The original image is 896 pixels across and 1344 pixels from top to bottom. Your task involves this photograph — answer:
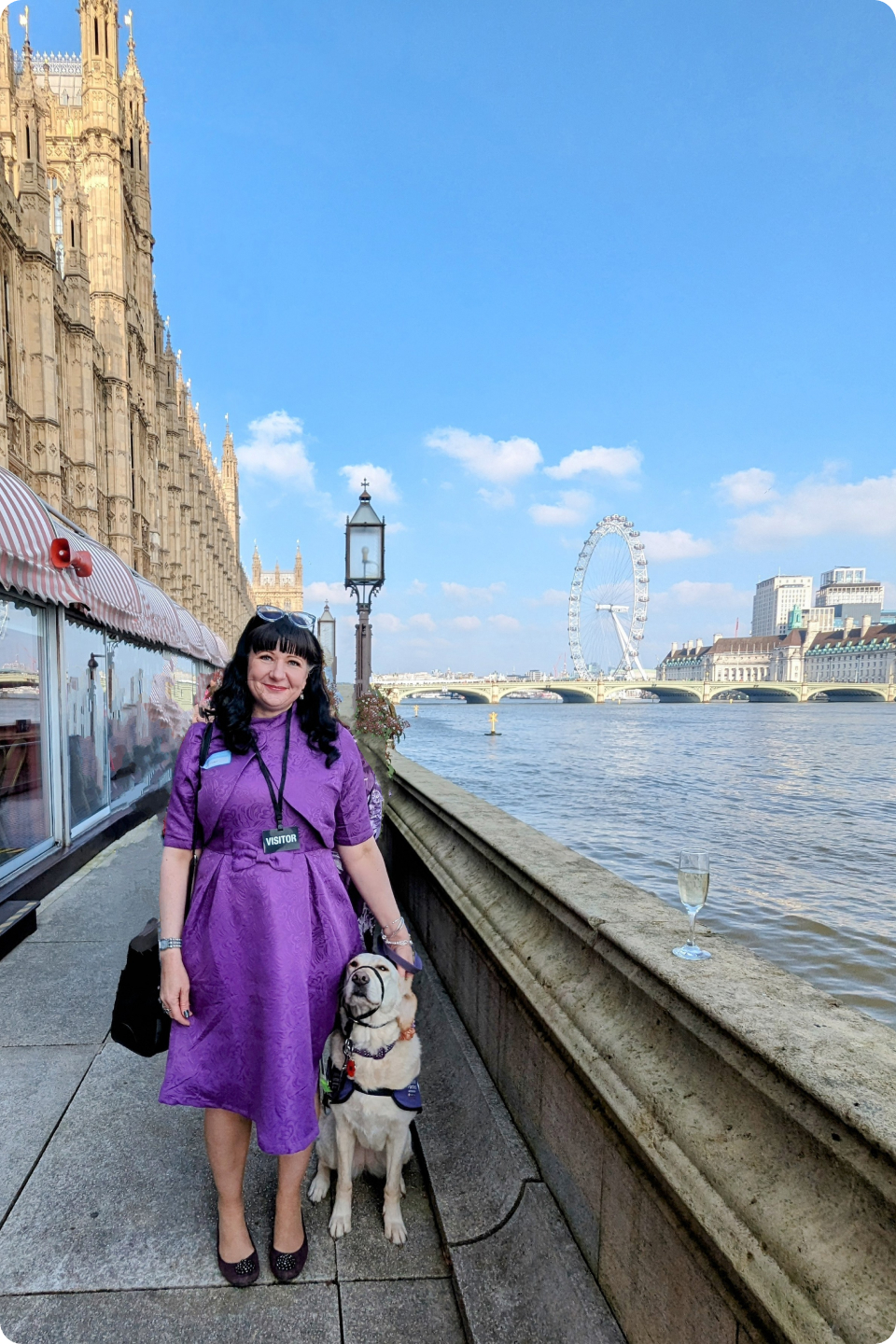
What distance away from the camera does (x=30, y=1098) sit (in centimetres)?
275

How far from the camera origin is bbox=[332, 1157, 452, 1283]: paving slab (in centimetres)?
202

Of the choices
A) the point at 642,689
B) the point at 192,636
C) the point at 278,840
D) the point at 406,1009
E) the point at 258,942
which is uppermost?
the point at 192,636

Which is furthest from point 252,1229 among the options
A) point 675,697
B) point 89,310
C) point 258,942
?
point 675,697

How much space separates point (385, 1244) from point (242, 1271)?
1.44 ft

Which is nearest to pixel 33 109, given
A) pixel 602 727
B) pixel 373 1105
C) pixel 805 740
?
pixel 373 1105

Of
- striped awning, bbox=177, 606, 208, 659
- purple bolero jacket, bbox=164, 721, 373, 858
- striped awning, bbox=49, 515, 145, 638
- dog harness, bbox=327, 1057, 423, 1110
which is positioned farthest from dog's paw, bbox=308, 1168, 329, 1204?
striped awning, bbox=177, 606, 208, 659

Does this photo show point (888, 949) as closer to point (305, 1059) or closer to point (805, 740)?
point (305, 1059)

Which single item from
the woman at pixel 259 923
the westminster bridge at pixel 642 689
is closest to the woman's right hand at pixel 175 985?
the woman at pixel 259 923

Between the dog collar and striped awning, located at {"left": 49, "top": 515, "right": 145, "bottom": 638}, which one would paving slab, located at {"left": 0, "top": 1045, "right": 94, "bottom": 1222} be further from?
striped awning, located at {"left": 49, "top": 515, "right": 145, "bottom": 638}

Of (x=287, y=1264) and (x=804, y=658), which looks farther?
(x=804, y=658)

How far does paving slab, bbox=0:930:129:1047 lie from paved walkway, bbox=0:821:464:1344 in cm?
4

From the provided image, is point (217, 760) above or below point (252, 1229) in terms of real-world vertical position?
above

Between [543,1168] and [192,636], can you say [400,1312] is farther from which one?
[192,636]

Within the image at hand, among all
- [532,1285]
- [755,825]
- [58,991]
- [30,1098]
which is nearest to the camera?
[532,1285]
